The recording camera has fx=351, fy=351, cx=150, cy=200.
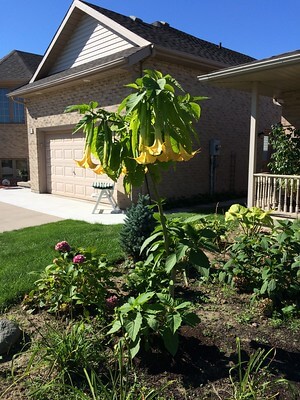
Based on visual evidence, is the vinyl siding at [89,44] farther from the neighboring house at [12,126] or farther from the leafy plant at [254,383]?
the leafy plant at [254,383]

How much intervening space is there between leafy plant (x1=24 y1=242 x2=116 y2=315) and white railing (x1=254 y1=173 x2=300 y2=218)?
460 cm

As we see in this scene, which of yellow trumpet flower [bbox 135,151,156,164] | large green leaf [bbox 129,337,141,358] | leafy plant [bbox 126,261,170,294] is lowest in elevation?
large green leaf [bbox 129,337,141,358]

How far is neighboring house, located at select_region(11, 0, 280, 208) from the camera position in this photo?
9.46m

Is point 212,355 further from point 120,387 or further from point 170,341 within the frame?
point 120,387

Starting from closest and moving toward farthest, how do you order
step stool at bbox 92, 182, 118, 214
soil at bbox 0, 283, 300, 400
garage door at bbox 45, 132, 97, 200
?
soil at bbox 0, 283, 300, 400
step stool at bbox 92, 182, 118, 214
garage door at bbox 45, 132, 97, 200

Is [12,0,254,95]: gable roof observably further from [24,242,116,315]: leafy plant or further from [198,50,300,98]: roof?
[24,242,116,315]: leafy plant

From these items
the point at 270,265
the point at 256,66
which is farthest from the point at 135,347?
the point at 256,66

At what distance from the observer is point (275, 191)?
7.23 meters

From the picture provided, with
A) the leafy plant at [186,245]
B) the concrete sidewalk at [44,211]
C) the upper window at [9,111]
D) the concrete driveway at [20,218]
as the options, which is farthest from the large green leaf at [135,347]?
the upper window at [9,111]

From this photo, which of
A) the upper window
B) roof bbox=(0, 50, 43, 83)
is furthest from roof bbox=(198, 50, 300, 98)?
the upper window

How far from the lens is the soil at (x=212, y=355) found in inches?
95.7

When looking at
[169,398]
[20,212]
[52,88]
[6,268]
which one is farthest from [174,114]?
[52,88]

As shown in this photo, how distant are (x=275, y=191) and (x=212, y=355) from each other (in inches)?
201

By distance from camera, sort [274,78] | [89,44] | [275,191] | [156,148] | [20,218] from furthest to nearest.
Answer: [89,44], [20,218], [275,191], [274,78], [156,148]
